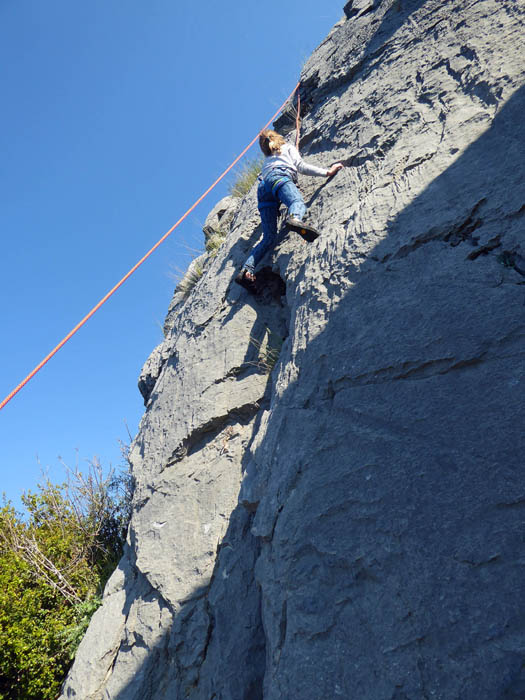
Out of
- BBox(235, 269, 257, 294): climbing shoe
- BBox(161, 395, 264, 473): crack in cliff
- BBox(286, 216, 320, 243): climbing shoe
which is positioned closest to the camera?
BBox(286, 216, 320, 243): climbing shoe

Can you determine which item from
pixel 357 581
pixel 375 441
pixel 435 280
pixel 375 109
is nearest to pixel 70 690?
pixel 357 581

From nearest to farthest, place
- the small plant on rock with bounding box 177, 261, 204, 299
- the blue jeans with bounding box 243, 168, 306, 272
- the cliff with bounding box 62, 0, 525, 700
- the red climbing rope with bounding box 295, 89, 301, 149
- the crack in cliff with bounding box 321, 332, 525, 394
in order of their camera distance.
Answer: the cliff with bounding box 62, 0, 525, 700
the crack in cliff with bounding box 321, 332, 525, 394
the blue jeans with bounding box 243, 168, 306, 272
the red climbing rope with bounding box 295, 89, 301, 149
the small plant on rock with bounding box 177, 261, 204, 299

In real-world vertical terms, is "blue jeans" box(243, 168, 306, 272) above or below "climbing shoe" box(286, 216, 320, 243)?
above

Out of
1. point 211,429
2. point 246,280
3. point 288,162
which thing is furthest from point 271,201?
point 211,429

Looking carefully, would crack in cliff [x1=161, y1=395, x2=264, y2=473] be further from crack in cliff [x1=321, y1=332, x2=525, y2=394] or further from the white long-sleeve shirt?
the white long-sleeve shirt

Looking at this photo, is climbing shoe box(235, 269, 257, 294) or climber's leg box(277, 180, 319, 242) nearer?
climber's leg box(277, 180, 319, 242)

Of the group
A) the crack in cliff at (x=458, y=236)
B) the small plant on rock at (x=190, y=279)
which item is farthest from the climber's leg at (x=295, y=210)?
the small plant on rock at (x=190, y=279)

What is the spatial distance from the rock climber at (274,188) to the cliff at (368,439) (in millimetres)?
140

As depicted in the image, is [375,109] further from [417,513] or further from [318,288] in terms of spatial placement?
[417,513]

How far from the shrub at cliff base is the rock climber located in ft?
11.1

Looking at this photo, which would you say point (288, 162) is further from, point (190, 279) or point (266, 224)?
point (190, 279)

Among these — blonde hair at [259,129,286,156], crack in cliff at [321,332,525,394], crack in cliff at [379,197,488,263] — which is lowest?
crack in cliff at [321,332,525,394]

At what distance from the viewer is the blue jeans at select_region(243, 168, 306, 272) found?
12.7 feet

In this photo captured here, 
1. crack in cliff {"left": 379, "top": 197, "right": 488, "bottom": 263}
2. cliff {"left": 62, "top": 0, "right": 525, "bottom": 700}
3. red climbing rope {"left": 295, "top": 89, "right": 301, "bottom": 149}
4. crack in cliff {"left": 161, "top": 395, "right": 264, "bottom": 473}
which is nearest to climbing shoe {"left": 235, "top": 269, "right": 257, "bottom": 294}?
cliff {"left": 62, "top": 0, "right": 525, "bottom": 700}
